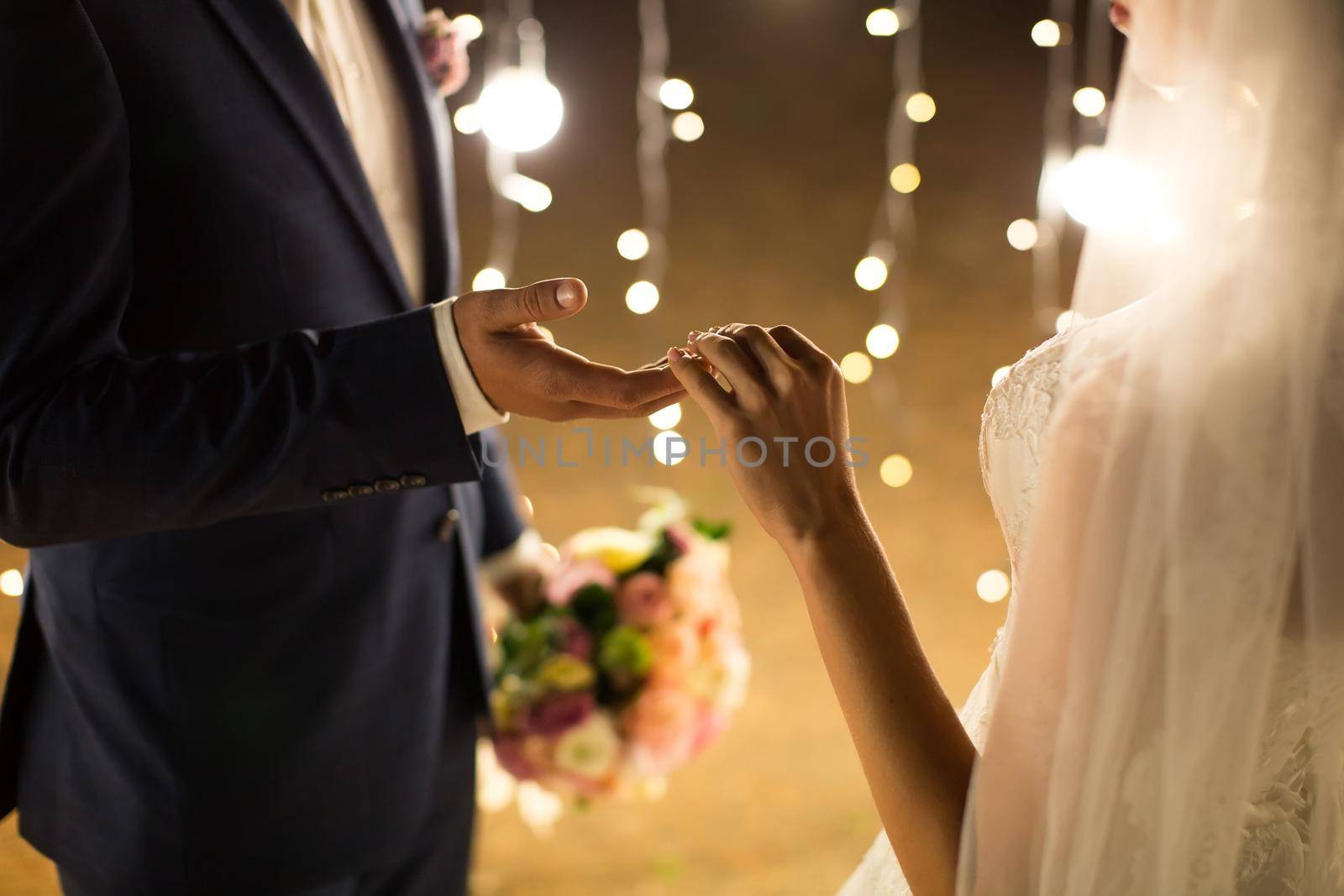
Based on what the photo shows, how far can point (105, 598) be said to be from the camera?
3.01ft

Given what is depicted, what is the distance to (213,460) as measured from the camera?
0.78 meters

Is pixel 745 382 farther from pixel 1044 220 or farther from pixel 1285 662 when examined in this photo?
pixel 1044 220

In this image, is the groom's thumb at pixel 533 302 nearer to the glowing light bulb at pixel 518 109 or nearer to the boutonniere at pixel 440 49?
the boutonniere at pixel 440 49

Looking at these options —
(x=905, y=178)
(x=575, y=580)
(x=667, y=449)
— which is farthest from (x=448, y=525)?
(x=905, y=178)

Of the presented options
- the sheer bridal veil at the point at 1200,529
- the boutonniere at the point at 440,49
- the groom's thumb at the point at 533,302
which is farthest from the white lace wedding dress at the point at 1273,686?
the boutonniere at the point at 440,49

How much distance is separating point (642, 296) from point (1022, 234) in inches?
40.7

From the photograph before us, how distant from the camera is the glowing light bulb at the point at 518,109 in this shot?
204 cm

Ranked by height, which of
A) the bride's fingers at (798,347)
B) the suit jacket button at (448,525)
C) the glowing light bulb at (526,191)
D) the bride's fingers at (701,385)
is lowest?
the suit jacket button at (448,525)

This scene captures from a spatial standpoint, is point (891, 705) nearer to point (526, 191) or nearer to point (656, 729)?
point (656, 729)

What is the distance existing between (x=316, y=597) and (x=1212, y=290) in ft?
2.77

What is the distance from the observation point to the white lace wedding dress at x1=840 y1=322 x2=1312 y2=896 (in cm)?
74

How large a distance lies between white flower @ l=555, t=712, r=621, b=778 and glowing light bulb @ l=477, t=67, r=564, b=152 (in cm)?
135

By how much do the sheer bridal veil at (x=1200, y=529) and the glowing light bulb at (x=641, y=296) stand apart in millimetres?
1702

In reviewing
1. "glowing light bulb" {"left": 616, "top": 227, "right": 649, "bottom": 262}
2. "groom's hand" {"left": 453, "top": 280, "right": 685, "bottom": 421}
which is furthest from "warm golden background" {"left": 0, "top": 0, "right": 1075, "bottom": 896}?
"groom's hand" {"left": 453, "top": 280, "right": 685, "bottom": 421}
